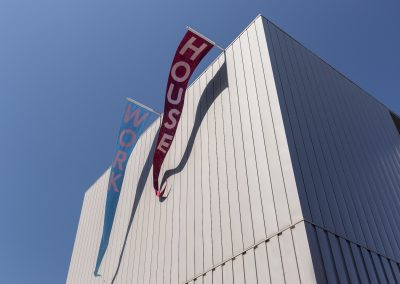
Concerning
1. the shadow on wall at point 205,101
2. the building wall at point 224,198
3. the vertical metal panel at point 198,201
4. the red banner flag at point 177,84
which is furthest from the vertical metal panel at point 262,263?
the red banner flag at point 177,84

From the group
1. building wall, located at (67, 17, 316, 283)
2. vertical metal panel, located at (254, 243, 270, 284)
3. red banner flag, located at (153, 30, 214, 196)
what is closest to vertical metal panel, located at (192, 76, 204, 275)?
building wall, located at (67, 17, 316, 283)

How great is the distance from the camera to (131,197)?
1213 cm

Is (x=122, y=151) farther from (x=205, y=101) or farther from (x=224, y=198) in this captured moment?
(x=224, y=198)

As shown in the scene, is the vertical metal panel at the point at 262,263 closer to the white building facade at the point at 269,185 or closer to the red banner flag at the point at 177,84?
the white building facade at the point at 269,185

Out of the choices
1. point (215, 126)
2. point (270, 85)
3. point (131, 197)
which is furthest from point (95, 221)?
point (270, 85)

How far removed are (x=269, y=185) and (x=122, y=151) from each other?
24.0 feet

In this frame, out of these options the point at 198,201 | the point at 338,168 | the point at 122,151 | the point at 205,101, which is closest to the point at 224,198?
the point at 198,201

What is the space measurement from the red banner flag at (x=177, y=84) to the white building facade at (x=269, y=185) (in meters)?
0.30

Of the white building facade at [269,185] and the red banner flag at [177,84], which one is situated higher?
the red banner flag at [177,84]

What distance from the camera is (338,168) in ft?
25.3

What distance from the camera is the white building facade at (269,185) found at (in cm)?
610

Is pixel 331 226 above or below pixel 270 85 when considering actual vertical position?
below

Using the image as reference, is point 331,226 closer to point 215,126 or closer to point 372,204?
point 372,204

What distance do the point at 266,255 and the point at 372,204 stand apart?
3368mm
